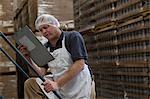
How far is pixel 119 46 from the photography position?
4719 millimetres

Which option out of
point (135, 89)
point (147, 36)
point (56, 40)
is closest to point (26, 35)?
point (56, 40)

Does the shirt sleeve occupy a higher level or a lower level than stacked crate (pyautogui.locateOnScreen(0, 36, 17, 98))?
higher

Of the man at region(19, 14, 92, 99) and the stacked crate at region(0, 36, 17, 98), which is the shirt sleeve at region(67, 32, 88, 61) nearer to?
the man at region(19, 14, 92, 99)

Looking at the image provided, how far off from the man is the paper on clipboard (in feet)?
0.47

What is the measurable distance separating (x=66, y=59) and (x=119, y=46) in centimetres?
205

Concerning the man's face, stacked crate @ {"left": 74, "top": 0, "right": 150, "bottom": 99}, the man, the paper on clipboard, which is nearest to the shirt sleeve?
the man

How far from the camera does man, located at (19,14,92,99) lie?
8.69 ft

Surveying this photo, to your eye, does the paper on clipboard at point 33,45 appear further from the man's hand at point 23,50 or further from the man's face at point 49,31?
the man's face at point 49,31

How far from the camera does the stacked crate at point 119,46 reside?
4030 millimetres

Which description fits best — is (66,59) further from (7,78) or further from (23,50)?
(7,78)

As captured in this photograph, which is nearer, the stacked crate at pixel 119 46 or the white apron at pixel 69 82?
the white apron at pixel 69 82

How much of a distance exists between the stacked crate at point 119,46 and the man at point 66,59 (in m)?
1.35

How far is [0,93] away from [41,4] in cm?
172

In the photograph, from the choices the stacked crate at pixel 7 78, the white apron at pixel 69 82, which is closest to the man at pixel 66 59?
the white apron at pixel 69 82
